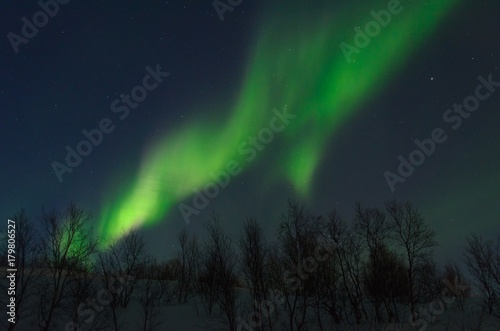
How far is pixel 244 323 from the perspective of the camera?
3472 cm

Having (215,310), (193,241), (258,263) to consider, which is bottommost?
→ (215,310)

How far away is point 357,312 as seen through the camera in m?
36.6

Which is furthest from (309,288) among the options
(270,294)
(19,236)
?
(19,236)


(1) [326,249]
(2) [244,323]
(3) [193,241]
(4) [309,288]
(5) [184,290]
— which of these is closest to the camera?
(2) [244,323]

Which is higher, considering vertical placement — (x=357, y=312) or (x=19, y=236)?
(x=19, y=236)

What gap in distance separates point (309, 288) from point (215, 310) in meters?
13.9

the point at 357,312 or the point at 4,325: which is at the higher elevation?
the point at 4,325

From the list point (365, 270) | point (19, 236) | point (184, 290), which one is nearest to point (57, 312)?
point (19, 236)

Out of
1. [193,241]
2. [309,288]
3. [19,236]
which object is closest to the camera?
[19,236]

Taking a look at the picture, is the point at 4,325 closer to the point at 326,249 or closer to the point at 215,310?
the point at 215,310

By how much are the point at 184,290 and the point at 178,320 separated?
50.3 ft

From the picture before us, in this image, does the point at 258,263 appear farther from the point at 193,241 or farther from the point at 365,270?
the point at 193,241

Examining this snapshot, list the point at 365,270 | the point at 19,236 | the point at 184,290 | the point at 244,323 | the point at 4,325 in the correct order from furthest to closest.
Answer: the point at 184,290 < the point at 365,270 < the point at 244,323 < the point at 4,325 < the point at 19,236

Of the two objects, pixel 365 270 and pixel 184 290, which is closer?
pixel 365 270
